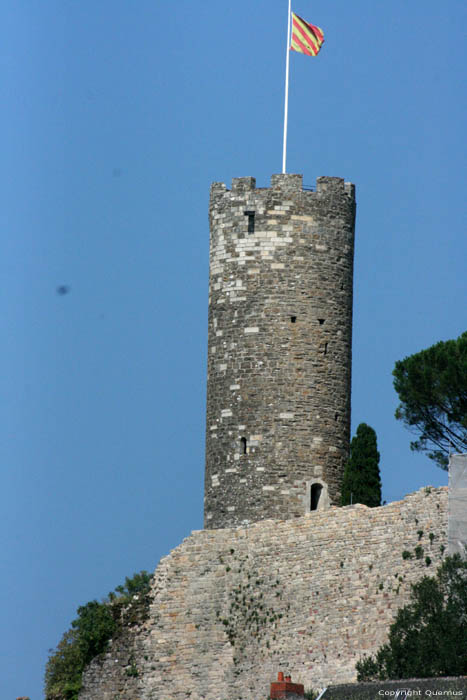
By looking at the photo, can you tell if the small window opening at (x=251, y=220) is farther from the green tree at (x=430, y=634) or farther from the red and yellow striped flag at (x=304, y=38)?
the green tree at (x=430, y=634)

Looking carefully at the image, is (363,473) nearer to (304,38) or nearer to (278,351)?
(278,351)

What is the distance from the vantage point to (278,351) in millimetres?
39844

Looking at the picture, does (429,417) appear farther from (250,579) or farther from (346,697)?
(346,697)

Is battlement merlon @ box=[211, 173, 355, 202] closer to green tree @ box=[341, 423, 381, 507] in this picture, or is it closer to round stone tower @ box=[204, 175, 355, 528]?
round stone tower @ box=[204, 175, 355, 528]

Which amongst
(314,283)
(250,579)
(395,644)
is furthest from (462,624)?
(314,283)

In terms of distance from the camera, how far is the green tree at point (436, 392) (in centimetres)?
3978

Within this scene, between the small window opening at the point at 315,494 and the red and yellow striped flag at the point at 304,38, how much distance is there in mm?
9604

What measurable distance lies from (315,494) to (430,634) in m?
7.65

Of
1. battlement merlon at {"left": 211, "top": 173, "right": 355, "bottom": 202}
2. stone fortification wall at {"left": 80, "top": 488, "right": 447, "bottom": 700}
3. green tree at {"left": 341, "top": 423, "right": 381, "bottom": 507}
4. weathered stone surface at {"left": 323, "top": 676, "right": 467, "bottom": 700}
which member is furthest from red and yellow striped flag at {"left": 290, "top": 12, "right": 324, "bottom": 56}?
weathered stone surface at {"left": 323, "top": 676, "right": 467, "bottom": 700}

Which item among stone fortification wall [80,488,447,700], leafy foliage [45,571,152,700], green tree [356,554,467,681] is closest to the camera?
green tree [356,554,467,681]

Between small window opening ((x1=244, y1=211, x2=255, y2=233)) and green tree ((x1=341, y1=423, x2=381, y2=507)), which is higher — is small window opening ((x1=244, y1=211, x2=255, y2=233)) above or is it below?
above

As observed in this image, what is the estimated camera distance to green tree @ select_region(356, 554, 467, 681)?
105 feet

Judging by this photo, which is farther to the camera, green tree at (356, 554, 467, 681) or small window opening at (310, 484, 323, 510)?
small window opening at (310, 484, 323, 510)

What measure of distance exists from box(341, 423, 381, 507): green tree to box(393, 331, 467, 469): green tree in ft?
5.08
